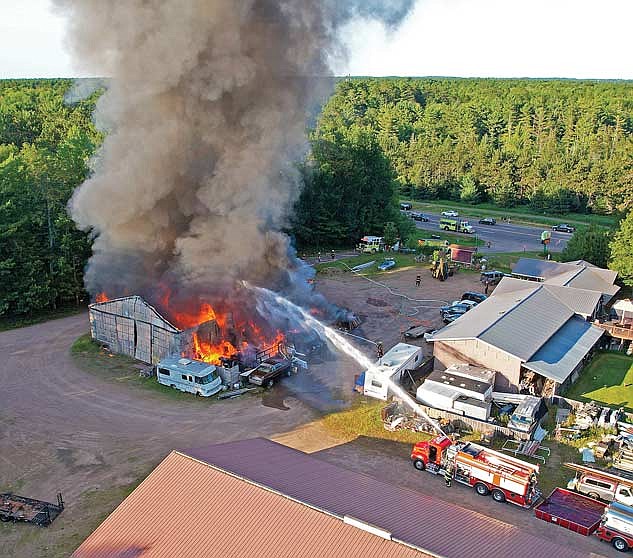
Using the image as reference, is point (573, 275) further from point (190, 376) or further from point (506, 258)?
point (190, 376)

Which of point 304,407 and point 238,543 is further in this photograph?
point 304,407

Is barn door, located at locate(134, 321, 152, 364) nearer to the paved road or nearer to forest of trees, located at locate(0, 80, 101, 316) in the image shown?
forest of trees, located at locate(0, 80, 101, 316)

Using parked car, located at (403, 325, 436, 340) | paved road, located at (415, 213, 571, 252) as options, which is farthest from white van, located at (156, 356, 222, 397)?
paved road, located at (415, 213, 571, 252)

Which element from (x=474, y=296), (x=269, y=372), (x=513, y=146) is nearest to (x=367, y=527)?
(x=269, y=372)

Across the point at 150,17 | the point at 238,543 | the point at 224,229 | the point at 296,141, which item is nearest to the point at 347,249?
the point at 296,141

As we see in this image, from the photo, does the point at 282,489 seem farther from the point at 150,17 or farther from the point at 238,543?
the point at 150,17

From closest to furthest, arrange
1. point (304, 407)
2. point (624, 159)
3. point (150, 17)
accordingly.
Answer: point (304, 407) → point (150, 17) → point (624, 159)
